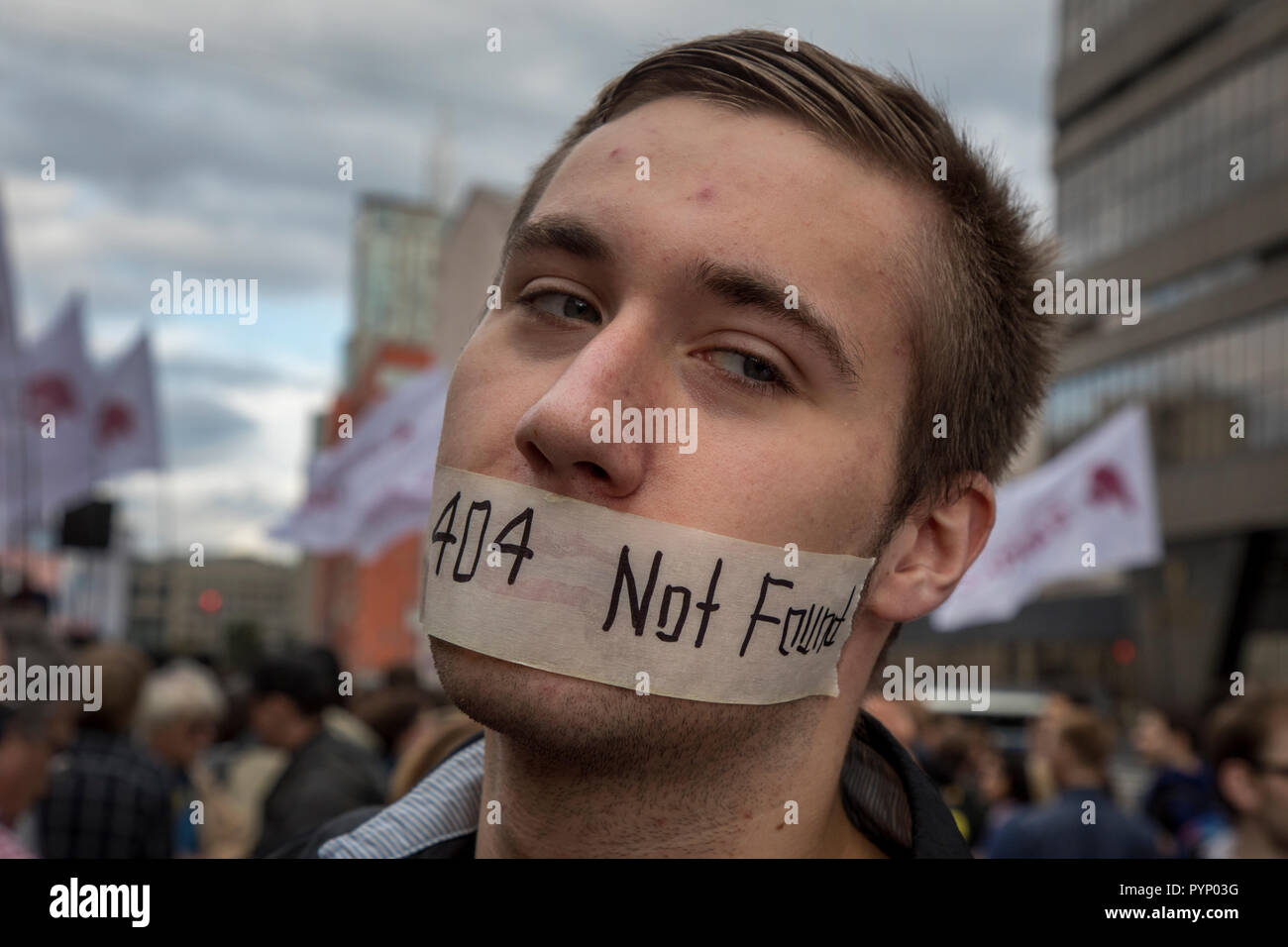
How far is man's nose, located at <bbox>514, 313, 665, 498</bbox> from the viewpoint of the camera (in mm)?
1444

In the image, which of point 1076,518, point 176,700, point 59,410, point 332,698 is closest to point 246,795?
point 176,700

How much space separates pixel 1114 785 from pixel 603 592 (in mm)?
6735

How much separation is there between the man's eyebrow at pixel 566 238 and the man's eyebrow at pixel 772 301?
137mm

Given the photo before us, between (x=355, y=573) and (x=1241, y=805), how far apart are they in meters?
Answer: 65.2

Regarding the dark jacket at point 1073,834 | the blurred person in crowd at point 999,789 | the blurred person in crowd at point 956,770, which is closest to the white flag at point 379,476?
the blurred person in crowd at point 956,770

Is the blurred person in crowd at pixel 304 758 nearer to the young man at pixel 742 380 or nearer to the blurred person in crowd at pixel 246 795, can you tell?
the blurred person in crowd at pixel 246 795

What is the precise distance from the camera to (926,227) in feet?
5.71

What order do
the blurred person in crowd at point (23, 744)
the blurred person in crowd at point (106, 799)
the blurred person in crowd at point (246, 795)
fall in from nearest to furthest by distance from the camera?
the blurred person in crowd at point (23, 744)
the blurred person in crowd at point (106, 799)
the blurred person in crowd at point (246, 795)

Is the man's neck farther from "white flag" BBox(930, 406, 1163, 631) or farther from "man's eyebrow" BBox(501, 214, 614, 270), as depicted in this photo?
"white flag" BBox(930, 406, 1163, 631)

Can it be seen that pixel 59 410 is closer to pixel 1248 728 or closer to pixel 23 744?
pixel 23 744

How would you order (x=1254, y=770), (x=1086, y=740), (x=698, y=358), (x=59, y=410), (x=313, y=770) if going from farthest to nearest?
(x=59, y=410) < (x=1086, y=740) < (x=313, y=770) < (x=1254, y=770) < (x=698, y=358)


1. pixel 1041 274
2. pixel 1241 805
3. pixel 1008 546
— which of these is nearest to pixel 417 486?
pixel 1008 546

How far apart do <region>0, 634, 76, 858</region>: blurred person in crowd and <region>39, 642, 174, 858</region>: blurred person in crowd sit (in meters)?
0.23

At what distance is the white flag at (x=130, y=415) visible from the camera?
14.1 m
